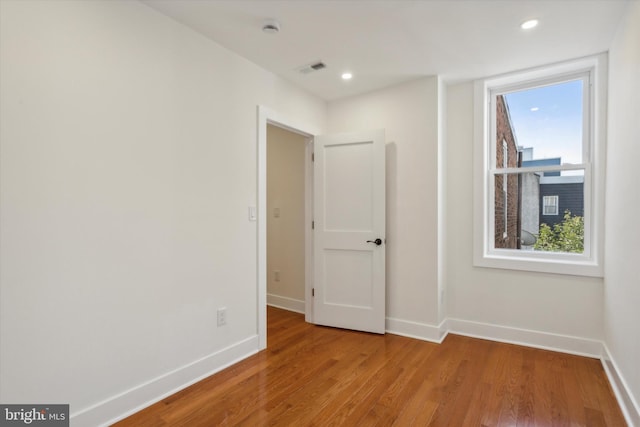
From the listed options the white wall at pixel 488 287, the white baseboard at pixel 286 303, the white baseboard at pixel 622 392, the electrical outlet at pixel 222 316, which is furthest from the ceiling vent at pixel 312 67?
the white baseboard at pixel 622 392

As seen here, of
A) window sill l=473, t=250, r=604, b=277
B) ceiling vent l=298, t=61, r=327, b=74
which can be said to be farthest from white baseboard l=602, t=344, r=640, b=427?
ceiling vent l=298, t=61, r=327, b=74

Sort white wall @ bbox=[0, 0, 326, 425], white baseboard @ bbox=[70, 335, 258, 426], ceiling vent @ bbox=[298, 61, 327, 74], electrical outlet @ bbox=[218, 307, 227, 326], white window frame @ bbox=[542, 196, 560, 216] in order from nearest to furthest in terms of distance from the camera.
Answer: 1. white wall @ bbox=[0, 0, 326, 425]
2. white baseboard @ bbox=[70, 335, 258, 426]
3. electrical outlet @ bbox=[218, 307, 227, 326]
4. ceiling vent @ bbox=[298, 61, 327, 74]
5. white window frame @ bbox=[542, 196, 560, 216]

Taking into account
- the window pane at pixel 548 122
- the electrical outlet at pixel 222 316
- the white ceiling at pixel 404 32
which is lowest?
the electrical outlet at pixel 222 316

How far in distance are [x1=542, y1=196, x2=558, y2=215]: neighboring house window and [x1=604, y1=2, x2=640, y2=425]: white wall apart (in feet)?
1.39

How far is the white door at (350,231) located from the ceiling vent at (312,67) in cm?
74

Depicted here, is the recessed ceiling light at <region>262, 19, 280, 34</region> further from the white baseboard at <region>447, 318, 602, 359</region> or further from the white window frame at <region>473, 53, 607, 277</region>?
the white baseboard at <region>447, 318, 602, 359</region>

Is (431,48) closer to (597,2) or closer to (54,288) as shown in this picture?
(597,2)

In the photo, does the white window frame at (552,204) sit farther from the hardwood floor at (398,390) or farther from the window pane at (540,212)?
the hardwood floor at (398,390)

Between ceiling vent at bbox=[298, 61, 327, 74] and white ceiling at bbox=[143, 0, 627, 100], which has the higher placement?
white ceiling at bbox=[143, 0, 627, 100]

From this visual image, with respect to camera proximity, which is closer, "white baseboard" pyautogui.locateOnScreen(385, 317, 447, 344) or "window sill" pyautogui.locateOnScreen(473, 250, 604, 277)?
"window sill" pyautogui.locateOnScreen(473, 250, 604, 277)

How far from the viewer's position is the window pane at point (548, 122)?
291 cm

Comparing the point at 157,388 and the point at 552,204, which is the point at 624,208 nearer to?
the point at 552,204

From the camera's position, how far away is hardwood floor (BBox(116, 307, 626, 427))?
1904 mm

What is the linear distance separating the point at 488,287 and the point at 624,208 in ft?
4.45
